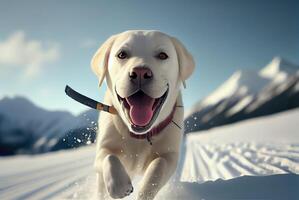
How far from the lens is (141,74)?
100 inches

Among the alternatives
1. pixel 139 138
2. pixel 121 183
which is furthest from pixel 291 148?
pixel 121 183

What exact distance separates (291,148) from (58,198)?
3.38 meters

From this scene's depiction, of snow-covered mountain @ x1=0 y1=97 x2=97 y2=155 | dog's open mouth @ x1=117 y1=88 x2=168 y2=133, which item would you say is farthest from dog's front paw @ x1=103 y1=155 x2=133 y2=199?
snow-covered mountain @ x1=0 y1=97 x2=97 y2=155

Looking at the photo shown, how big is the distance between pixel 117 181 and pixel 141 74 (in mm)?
666

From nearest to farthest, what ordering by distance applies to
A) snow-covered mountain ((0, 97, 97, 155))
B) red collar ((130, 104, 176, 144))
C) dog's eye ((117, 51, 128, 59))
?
dog's eye ((117, 51, 128, 59)), red collar ((130, 104, 176, 144)), snow-covered mountain ((0, 97, 97, 155))

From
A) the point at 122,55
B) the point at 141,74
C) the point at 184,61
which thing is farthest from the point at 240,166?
the point at 141,74

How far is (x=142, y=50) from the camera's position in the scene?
2.86 m

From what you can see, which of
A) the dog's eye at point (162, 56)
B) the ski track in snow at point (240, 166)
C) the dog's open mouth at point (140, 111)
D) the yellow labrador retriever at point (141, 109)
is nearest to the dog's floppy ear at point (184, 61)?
the yellow labrador retriever at point (141, 109)

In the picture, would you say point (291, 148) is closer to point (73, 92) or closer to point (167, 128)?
point (167, 128)

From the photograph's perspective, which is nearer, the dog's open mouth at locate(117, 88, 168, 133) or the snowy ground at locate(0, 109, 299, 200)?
the dog's open mouth at locate(117, 88, 168, 133)

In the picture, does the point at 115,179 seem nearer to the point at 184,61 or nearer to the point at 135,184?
the point at 184,61

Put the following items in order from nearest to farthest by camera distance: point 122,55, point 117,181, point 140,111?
point 117,181
point 140,111
point 122,55

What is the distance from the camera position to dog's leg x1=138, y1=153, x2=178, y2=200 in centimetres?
258

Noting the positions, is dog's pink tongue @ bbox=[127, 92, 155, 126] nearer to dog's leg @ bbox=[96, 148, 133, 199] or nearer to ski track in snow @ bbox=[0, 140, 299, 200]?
dog's leg @ bbox=[96, 148, 133, 199]
